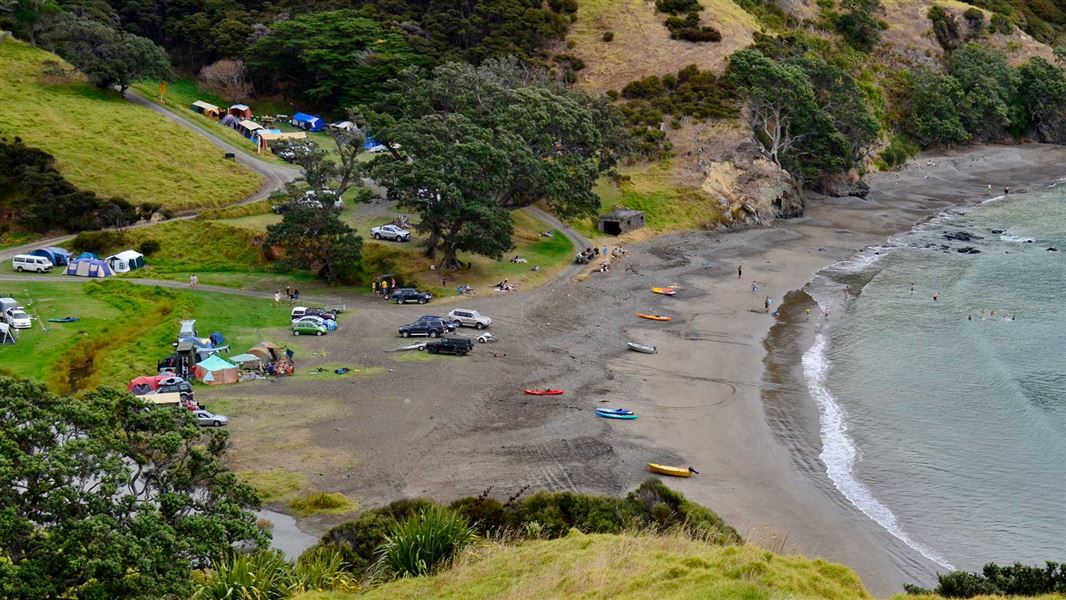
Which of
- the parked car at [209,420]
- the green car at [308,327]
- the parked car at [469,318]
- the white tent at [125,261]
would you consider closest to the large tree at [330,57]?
the white tent at [125,261]

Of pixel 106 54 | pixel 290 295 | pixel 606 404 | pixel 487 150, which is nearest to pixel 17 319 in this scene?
pixel 290 295

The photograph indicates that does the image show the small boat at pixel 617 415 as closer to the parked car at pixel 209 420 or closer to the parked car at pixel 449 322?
the parked car at pixel 449 322

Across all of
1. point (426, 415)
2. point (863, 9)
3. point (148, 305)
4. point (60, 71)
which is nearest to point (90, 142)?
point (60, 71)

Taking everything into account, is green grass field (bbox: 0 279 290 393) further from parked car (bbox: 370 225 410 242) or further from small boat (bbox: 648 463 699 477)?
small boat (bbox: 648 463 699 477)

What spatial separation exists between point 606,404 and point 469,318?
1363 cm

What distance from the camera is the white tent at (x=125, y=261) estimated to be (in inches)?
2881

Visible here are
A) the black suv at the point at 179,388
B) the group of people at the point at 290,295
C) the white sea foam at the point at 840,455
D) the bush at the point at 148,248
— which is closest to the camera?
the white sea foam at the point at 840,455

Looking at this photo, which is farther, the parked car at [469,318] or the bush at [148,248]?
the bush at [148,248]

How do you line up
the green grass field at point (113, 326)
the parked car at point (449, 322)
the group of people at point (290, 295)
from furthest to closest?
the group of people at point (290, 295), the parked car at point (449, 322), the green grass field at point (113, 326)

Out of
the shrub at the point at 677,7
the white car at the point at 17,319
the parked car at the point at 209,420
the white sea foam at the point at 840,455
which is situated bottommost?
the parked car at the point at 209,420

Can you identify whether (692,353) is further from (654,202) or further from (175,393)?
(654,202)

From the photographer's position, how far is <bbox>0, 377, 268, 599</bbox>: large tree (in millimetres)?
26938

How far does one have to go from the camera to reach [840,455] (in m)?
50.2

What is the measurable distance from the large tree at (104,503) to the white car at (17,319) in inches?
1246
